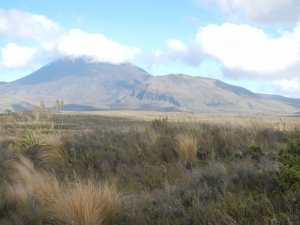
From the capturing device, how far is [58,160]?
777 cm

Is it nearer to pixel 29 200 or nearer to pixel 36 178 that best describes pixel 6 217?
pixel 29 200

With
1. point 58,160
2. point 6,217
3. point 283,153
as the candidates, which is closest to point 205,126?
point 58,160

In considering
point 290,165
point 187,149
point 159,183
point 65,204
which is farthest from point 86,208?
point 187,149

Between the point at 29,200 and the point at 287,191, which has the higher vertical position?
the point at 287,191

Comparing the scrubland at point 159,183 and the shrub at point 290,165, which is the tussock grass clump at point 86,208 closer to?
the scrubland at point 159,183

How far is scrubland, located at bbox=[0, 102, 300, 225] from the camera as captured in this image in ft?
→ 12.9

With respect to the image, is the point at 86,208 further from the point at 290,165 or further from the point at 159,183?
the point at 290,165

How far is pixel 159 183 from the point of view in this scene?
5992 millimetres

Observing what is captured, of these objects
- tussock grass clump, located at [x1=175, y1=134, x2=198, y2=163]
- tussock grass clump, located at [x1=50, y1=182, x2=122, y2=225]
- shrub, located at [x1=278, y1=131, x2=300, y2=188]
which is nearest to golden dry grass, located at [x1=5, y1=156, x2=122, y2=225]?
tussock grass clump, located at [x1=50, y1=182, x2=122, y2=225]

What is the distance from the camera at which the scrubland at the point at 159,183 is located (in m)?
3.94

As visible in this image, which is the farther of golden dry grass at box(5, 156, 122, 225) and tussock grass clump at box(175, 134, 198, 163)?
tussock grass clump at box(175, 134, 198, 163)

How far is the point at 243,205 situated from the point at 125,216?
1591 millimetres

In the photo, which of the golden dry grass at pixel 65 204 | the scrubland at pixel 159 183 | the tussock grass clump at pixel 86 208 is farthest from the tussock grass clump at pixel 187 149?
the tussock grass clump at pixel 86 208

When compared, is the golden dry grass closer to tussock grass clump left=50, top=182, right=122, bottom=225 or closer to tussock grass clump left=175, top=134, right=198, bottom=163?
tussock grass clump left=50, top=182, right=122, bottom=225
